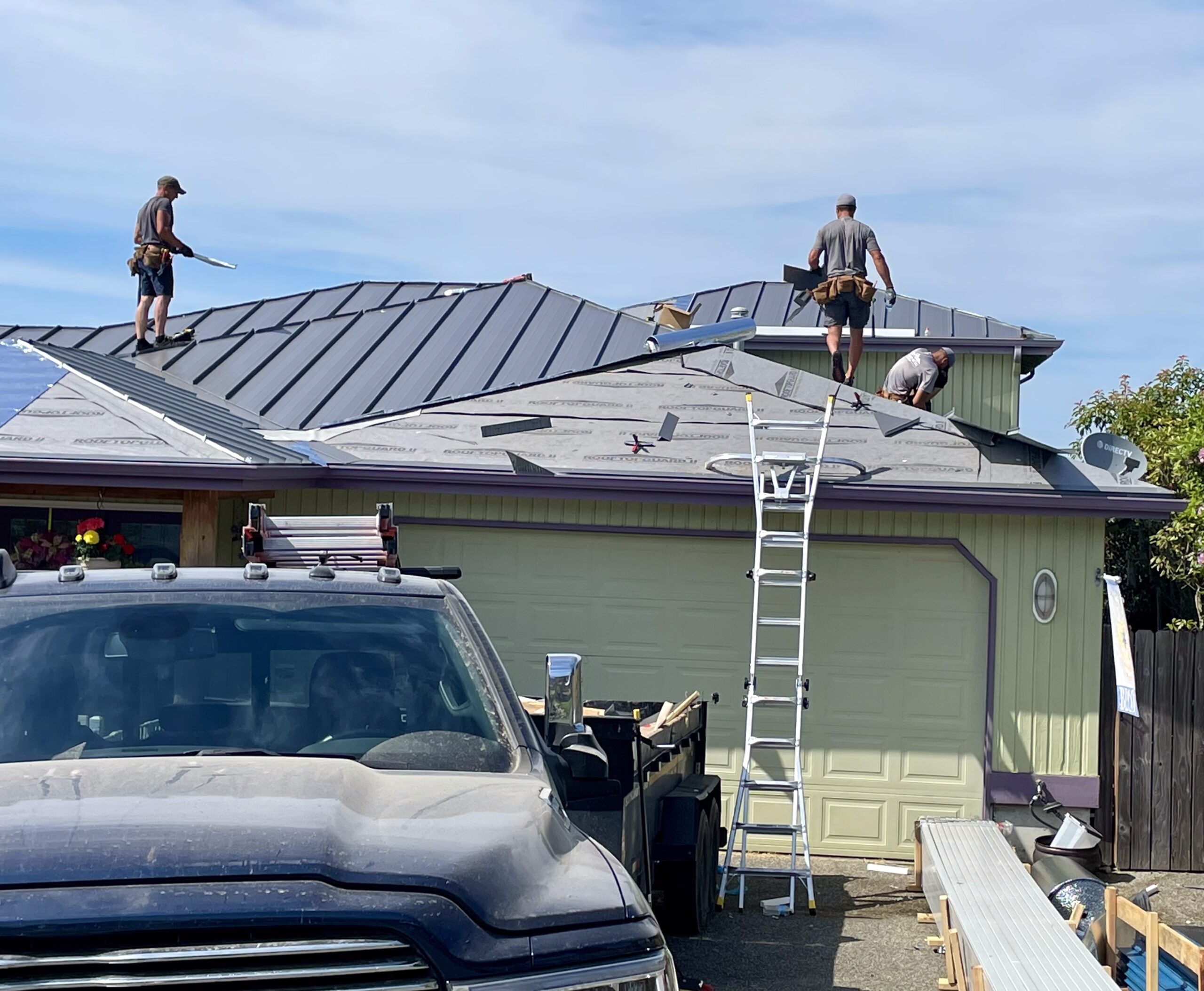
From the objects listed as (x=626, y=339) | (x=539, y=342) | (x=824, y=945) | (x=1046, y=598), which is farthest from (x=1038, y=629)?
(x=539, y=342)

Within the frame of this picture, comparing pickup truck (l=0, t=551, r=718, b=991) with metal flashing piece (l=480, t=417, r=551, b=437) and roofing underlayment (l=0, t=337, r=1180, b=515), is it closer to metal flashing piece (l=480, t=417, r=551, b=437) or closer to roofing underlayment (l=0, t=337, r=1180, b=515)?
roofing underlayment (l=0, t=337, r=1180, b=515)

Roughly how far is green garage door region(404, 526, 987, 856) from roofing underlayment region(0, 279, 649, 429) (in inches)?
76.9

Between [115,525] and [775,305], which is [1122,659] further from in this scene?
[775,305]

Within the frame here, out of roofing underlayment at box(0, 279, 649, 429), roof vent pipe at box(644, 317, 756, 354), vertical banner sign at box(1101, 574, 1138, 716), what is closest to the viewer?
vertical banner sign at box(1101, 574, 1138, 716)

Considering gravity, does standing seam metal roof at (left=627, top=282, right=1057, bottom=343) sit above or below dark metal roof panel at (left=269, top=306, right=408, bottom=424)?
above

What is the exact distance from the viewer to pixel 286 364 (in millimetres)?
14453

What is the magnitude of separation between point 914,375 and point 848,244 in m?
1.49

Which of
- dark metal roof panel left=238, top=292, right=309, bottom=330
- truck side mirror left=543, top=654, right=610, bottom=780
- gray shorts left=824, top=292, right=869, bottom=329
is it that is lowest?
truck side mirror left=543, top=654, right=610, bottom=780

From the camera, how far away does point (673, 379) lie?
12.0 metres

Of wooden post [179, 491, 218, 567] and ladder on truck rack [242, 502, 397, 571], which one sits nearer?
ladder on truck rack [242, 502, 397, 571]

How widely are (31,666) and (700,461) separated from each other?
296 inches

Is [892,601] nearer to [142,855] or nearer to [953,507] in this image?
[953,507]

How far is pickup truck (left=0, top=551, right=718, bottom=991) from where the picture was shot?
2490mm


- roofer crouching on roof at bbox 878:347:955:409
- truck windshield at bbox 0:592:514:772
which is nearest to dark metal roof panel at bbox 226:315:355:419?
roofer crouching on roof at bbox 878:347:955:409
